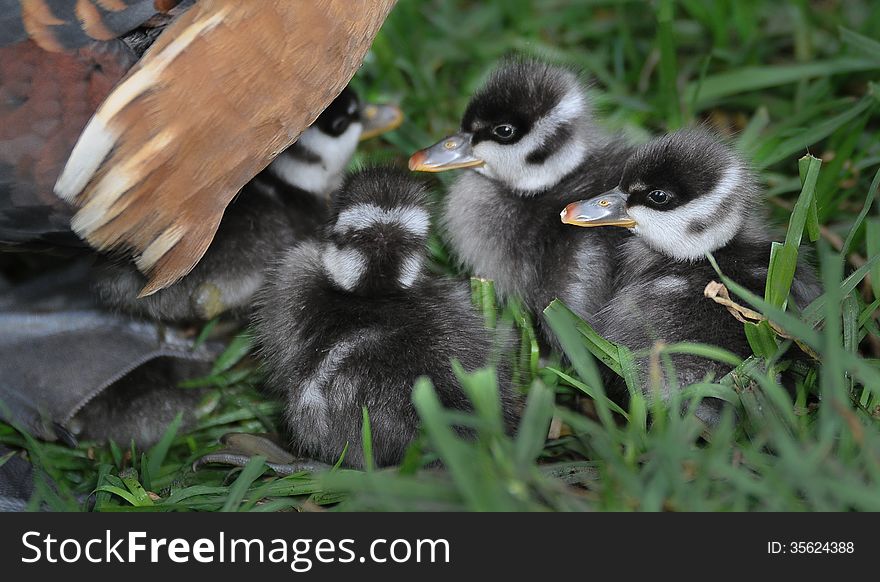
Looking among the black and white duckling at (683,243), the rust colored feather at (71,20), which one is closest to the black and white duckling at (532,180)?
the black and white duckling at (683,243)

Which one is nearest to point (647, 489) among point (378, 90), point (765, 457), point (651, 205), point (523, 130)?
point (765, 457)

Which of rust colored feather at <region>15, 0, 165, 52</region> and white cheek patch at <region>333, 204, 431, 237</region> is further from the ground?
rust colored feather at <region>15, 0, 165, 52</region>

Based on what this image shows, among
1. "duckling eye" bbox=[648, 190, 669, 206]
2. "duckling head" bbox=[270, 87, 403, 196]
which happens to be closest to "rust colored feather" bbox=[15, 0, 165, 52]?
"duckling head" bbox=[270, 87, 403, 196]

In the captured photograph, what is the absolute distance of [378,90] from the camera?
3410 millimetres

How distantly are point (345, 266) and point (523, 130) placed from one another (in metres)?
0.59

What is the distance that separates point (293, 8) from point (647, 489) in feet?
3.87

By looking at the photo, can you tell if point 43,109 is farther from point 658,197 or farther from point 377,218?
point 658,197

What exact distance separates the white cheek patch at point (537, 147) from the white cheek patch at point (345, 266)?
0.49 meters

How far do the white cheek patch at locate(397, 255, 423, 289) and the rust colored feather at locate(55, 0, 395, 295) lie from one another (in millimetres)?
385

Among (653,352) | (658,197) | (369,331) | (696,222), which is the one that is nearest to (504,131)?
(658,197)

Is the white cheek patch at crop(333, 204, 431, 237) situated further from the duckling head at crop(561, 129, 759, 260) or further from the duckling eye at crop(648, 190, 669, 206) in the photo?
the duckling eye at crop(648, 190, 669, 206)

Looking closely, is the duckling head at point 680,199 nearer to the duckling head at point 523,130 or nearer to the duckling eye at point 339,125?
the duckling head at point 523,130

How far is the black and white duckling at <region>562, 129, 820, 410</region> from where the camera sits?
7.24 feet

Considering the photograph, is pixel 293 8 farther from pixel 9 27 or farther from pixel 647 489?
pixel 647 489
